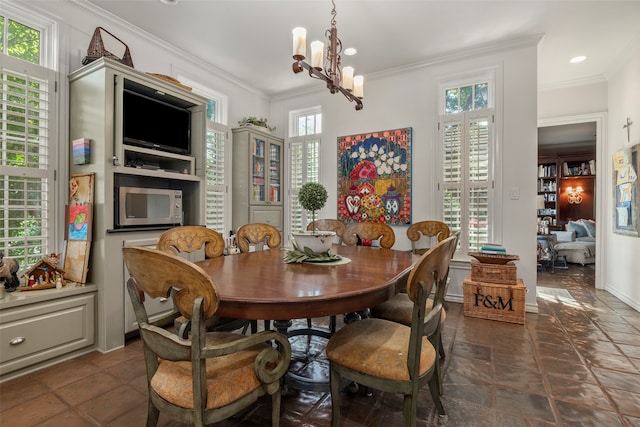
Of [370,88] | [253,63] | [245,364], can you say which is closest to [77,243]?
[245,364]

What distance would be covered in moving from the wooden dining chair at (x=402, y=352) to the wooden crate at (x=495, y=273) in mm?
2059

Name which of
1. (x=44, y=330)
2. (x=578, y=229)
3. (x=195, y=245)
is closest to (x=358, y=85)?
(x=195, y=245)

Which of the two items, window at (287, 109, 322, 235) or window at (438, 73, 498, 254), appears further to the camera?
window at (287, 109, 322, 235)

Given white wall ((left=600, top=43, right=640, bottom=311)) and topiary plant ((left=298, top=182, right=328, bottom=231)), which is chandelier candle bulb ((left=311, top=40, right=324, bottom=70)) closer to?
topiary plant ((left=298, top=182, right=328, bottom=231))

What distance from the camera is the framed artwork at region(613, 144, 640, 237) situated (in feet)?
11.1

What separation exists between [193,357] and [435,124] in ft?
12.4

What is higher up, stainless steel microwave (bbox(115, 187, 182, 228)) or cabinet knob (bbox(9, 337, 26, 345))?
stainless steel microwave (bbox(115, 187, 182, 228))

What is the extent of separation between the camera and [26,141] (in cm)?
238

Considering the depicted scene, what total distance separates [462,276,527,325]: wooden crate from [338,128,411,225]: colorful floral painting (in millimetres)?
1160

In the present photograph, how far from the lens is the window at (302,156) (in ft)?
15.3

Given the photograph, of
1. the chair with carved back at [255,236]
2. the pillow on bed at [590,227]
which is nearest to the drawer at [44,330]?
the chair with carved back at [255,236]

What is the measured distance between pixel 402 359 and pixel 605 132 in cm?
490

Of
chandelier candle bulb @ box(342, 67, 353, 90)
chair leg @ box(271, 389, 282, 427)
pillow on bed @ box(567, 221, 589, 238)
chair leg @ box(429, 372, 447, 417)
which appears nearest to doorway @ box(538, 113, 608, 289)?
pillow on bed @ box(567, 221, 589, 238)

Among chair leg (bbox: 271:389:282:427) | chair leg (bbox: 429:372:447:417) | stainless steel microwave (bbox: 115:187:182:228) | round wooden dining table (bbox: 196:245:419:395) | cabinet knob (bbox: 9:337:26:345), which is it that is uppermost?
stainless steel microwave (bbox: 115:187:182:228)
